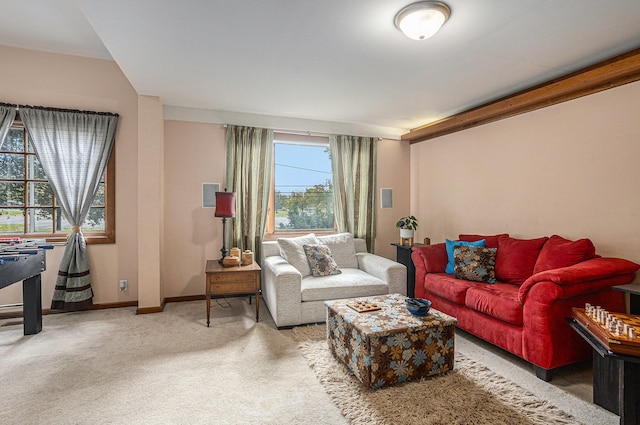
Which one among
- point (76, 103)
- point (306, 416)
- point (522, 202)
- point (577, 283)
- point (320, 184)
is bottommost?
point (306, 416)

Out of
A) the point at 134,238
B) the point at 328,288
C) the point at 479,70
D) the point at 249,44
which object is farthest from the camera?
the point at 134,238

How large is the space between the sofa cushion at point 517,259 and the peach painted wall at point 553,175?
0.93ft

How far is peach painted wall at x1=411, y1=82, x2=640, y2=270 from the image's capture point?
107 inches

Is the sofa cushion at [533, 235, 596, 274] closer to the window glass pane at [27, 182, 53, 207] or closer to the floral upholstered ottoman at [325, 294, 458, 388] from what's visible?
the floral upholstered ottoman at [325, 294, 458, 388]

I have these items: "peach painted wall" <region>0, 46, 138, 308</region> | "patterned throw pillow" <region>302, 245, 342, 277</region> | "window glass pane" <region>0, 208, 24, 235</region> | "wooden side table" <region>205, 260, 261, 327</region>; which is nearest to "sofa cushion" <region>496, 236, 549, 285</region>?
"patterned throw pillow" <region>302, 245, 342, 277</region>

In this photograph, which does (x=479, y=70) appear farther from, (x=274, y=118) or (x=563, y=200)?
(x=274, y=118)

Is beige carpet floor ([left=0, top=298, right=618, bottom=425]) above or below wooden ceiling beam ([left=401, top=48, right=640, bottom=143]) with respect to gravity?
below

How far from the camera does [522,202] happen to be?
11.8ft

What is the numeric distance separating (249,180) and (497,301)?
3270mm

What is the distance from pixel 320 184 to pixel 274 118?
3.96 ft

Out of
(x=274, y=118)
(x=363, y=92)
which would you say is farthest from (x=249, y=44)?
(x=274, y=118)

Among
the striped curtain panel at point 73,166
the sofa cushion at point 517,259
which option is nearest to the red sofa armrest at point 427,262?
the sofa cushion at point 517,259

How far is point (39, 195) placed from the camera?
3.78 m

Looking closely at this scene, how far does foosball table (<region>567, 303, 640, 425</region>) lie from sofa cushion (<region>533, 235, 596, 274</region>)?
66 centimetres
